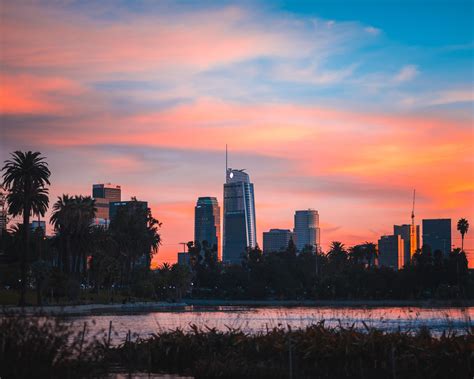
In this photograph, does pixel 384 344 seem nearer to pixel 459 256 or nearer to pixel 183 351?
pixel 183 351

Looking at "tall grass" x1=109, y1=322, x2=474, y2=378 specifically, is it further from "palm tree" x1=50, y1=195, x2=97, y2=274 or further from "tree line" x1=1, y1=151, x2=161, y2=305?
"palm tree" x1=50, y1=195, x2=97, y2=274

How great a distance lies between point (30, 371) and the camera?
23.1 metres

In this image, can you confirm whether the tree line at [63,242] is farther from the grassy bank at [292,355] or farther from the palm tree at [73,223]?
the grassy bank at [292,355]

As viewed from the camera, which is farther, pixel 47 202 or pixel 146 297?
pixel 146 297

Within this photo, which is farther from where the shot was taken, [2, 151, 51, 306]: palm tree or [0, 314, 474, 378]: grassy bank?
[2, 151, 51, 306]: palm tree

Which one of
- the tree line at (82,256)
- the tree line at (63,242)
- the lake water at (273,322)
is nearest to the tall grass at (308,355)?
the lake water at (273,322)

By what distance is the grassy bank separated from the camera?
29391mm

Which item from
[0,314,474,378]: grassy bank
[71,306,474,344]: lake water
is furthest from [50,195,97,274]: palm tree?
[0,314,474,378]: grassy bank

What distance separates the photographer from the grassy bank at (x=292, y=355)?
29391mm

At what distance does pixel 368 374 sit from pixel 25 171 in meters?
89.2

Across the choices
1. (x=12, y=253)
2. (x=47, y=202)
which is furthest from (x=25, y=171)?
(x=12, y=253)

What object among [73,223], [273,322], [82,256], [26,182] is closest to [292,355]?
[273,322]

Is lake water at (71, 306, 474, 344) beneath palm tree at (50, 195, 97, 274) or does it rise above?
beneath

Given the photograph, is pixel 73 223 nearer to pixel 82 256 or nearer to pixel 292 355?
pixel 82 256
